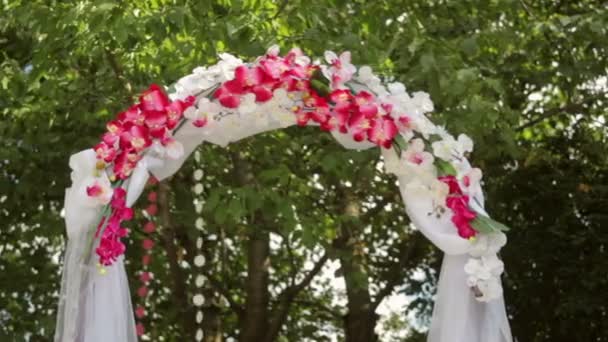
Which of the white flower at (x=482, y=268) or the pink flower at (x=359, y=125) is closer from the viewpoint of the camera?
the white flower at (x=482, y=268)

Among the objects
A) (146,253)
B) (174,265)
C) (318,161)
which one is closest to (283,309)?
(174,265)

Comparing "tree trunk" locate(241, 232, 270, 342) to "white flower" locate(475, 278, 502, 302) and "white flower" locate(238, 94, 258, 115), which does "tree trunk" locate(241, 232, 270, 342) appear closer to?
"white flower" locate(238, 94, 258, 115)

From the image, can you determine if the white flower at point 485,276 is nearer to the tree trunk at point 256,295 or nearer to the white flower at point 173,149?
the white flower at point 173,149

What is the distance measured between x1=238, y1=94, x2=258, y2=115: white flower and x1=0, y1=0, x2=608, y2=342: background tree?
31.2 inches

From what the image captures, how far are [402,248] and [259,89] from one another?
154 inches

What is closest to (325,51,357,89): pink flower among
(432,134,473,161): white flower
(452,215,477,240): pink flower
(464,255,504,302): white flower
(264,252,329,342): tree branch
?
(432,134,473,161): white flower

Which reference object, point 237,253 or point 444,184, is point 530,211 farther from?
point 444,184

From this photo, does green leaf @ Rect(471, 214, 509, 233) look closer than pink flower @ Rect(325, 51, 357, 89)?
Yes

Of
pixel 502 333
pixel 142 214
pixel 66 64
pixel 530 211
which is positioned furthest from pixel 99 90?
Answer: pixel 530 211

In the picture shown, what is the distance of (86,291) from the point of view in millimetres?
3871

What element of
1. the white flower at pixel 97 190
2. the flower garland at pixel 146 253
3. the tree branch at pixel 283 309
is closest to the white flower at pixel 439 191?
the white flower at pixel 97 190

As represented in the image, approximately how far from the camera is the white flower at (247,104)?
153 inches

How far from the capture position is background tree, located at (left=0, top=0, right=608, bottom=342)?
495 centimetres

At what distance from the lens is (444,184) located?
3742 mm
